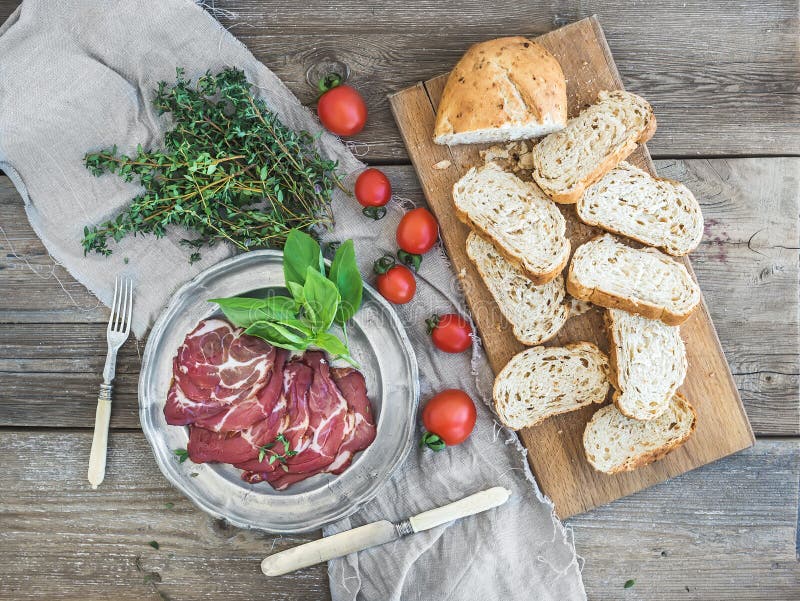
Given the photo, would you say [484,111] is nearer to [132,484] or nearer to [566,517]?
[566,517]

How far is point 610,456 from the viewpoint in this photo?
2.22 metres

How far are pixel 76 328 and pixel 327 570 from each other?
4.59 ft

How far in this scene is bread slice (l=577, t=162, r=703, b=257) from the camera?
219 cm

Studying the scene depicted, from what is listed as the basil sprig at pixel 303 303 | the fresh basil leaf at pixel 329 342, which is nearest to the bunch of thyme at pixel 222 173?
the basil sprig at pixel 303 303

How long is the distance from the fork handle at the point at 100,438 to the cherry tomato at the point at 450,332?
1.27 meters

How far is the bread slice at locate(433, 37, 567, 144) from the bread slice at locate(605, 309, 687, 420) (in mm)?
759

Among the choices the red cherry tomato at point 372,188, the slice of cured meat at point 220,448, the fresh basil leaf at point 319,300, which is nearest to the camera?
the fresh basil leaf at point 319,300

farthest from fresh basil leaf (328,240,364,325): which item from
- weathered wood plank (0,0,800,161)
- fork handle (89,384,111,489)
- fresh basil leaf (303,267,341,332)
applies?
fork handle (89,384,111,489)

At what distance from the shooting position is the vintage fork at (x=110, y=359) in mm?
2258

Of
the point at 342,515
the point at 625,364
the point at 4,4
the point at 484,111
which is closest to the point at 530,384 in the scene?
the point at 625,364

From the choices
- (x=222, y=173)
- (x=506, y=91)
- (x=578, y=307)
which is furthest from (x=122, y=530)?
(x=506, y=91)

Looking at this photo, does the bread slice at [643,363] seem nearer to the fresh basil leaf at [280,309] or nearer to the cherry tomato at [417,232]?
the cherry tomato at [417,232]

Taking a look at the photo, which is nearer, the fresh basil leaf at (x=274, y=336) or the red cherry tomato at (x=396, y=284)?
the fresh basil leaf at (x=274, y=336)

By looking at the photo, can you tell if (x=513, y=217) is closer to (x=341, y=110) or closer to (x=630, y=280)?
(x=630, y=280)
